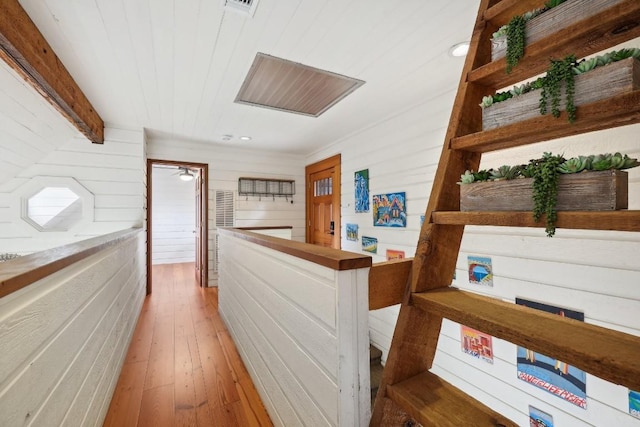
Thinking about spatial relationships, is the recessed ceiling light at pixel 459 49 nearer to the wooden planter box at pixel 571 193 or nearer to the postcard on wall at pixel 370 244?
the wooden planter box at pixel 571 193

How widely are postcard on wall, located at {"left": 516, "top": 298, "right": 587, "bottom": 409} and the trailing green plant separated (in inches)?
60.1

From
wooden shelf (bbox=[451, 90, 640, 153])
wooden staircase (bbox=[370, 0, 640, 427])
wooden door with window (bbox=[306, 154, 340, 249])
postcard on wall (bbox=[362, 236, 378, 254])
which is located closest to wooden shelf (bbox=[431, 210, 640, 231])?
wooden staircase (bbox=[370, 0, 640, 427])

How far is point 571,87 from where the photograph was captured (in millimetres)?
583

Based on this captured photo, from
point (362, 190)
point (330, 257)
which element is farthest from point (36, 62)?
point (362, 190)

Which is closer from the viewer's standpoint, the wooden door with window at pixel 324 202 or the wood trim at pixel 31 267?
the wood trim at pixel 31 267

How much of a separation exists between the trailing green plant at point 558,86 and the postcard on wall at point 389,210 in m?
2.23

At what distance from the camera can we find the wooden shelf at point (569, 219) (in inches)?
19.0

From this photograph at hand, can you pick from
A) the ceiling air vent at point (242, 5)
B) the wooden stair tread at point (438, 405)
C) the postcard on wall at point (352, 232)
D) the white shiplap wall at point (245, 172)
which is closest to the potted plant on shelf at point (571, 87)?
the wooden stair tread at point (438, 405)

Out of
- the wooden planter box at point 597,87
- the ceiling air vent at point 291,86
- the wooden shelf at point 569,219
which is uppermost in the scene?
the ceiling air vent at point 291,86

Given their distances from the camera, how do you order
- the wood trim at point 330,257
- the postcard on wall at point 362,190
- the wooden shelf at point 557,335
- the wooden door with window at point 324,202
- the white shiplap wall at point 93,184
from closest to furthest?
the wooden shelf at point 557,335 → the wood trim at point 330,257 → the white shiplap wall at point 93,184 → the postcard on wall at point 362,190 → the wooden door with window at point 324,202

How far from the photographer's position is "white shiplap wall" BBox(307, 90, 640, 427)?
1493 millimetres

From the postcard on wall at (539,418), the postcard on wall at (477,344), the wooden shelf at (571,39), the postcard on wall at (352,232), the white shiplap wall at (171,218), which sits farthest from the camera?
the white shiplap wall at (171,218)

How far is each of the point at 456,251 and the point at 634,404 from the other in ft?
5.19

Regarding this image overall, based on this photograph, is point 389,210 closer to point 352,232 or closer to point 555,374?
point 352,232
